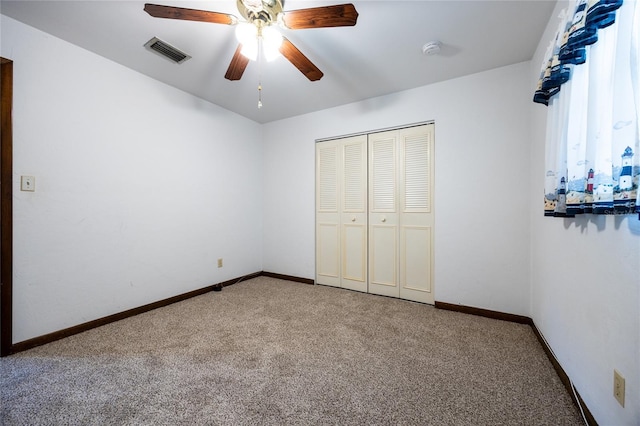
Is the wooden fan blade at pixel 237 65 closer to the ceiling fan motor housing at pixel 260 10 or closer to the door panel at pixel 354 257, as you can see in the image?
the ceiling fan motor housing at pixel 260 10

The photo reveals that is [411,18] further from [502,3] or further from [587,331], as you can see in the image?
[587,331]

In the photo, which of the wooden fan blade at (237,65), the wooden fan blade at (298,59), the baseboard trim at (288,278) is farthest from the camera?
the baseboard trim at (288,278)

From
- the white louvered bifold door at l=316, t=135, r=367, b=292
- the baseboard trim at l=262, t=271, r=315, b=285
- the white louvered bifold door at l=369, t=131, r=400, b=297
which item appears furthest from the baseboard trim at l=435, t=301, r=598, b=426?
the baseboard trim at l=262, t=271, r=315, b=285

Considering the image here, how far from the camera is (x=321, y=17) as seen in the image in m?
1.45

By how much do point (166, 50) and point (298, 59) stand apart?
1.26m

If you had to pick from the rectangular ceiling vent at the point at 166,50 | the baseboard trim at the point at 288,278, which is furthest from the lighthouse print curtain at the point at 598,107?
the baseboard trim at the point at 288,278

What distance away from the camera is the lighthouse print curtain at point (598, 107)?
90cm

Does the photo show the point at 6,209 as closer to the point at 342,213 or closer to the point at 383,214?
the point at 342,213

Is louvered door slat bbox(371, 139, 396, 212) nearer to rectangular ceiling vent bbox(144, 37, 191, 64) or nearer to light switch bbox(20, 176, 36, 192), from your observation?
rectangular ceiling vent bbox(144, 37, 191, 64)

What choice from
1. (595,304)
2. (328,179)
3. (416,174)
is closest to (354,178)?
(328,179)

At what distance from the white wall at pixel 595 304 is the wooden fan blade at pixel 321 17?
1388mm

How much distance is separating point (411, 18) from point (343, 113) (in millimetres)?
1612

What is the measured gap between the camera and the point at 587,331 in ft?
4.15

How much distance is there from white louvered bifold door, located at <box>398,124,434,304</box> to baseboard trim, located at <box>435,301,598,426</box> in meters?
0.26
